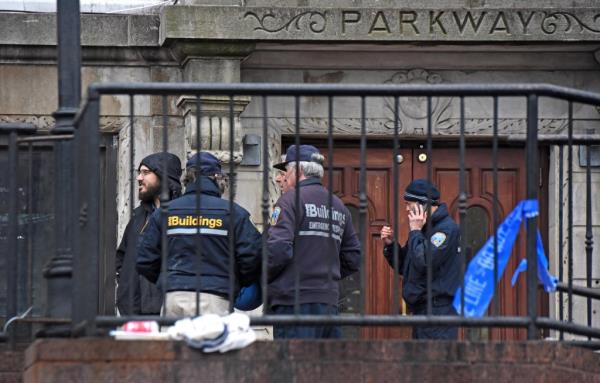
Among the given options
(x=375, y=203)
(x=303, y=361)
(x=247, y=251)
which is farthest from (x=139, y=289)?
(x=375, y=203)

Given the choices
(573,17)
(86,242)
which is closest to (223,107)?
(573,17)

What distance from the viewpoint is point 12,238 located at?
841 cm

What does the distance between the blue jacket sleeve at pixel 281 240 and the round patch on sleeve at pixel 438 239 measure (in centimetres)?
134

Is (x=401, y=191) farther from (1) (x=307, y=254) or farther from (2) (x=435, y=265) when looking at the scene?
(1) (x=307, y=254)

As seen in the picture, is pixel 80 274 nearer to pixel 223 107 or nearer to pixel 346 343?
pixel 346 343

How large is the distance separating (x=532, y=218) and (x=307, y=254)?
188cm

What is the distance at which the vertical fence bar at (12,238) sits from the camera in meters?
8.43

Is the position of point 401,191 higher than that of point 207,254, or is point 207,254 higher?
point 401,191

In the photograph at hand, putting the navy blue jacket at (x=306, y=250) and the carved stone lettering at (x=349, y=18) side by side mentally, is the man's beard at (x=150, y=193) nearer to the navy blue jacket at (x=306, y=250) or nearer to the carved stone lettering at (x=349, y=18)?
the navy blue jacket at (x=306, y=250)

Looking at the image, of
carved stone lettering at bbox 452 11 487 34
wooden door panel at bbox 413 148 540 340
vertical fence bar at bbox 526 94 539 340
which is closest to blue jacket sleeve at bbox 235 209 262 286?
vertical fence bar at bbox 526 94 539 340

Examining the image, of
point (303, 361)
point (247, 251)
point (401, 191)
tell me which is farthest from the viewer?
point (401, 191)

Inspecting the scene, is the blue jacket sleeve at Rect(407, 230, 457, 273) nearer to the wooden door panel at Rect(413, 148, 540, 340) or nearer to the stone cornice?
the stone cornice

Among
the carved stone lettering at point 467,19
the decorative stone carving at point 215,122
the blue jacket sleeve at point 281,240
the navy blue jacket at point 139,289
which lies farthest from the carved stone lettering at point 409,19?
the blue jacket sleeve at point 281,240

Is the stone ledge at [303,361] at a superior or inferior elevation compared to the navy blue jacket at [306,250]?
inferior
